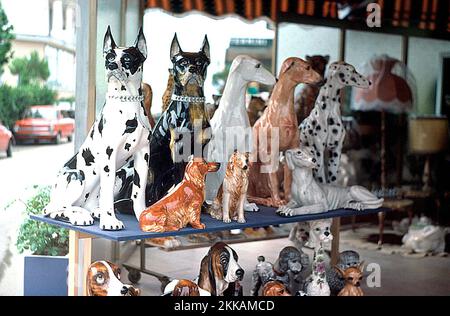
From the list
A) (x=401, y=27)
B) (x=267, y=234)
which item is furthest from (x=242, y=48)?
(x=401, y=27)

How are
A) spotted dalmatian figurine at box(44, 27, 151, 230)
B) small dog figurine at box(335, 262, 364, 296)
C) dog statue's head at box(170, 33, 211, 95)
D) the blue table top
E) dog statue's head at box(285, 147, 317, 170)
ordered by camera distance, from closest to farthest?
the blue table top → spotted dalmatian figurine at box(44, 27, 151, 230) → dog statue's head at box(170, 33, 211, 95) → small dog figurine at box(335, 262, 364, 296) → dog statue's head at box(285, 147, 317, 170)

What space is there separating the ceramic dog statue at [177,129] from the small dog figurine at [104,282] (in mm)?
415

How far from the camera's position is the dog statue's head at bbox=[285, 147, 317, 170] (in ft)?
13.7

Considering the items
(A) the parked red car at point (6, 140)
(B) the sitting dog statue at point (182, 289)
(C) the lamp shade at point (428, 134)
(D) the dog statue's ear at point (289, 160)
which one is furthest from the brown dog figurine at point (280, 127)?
(C) the lamp shade at point (428, 134)

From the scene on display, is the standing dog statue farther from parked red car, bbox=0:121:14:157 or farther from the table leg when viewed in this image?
parked red car, bbox=0:121:14:157

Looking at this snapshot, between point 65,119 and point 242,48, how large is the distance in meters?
1.93

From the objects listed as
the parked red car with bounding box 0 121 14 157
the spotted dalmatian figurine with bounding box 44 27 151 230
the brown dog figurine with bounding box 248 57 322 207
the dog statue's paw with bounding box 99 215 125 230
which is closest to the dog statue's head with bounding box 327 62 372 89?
the brown dog figurine with bounding box 248 57 322 207

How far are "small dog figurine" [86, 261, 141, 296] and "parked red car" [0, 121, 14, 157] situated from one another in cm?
144

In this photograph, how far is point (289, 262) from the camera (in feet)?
14.2

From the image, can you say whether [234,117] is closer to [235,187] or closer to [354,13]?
[235,187]

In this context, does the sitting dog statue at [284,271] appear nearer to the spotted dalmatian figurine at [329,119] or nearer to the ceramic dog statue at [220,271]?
the ceramic dog statue at [220,271]

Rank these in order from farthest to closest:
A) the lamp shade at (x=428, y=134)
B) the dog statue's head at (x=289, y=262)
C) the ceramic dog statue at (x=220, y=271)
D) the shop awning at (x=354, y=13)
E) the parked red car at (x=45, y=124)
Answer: the lamp shade at (x=428, y=134) < the shop awning at (x=354, y=13) < the parked red car at (x=45, y=124) < the dog statue's head at (x=289, y=262) < the ceramic dog statue at (x=220, y=271)

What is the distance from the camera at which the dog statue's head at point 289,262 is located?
431cm
